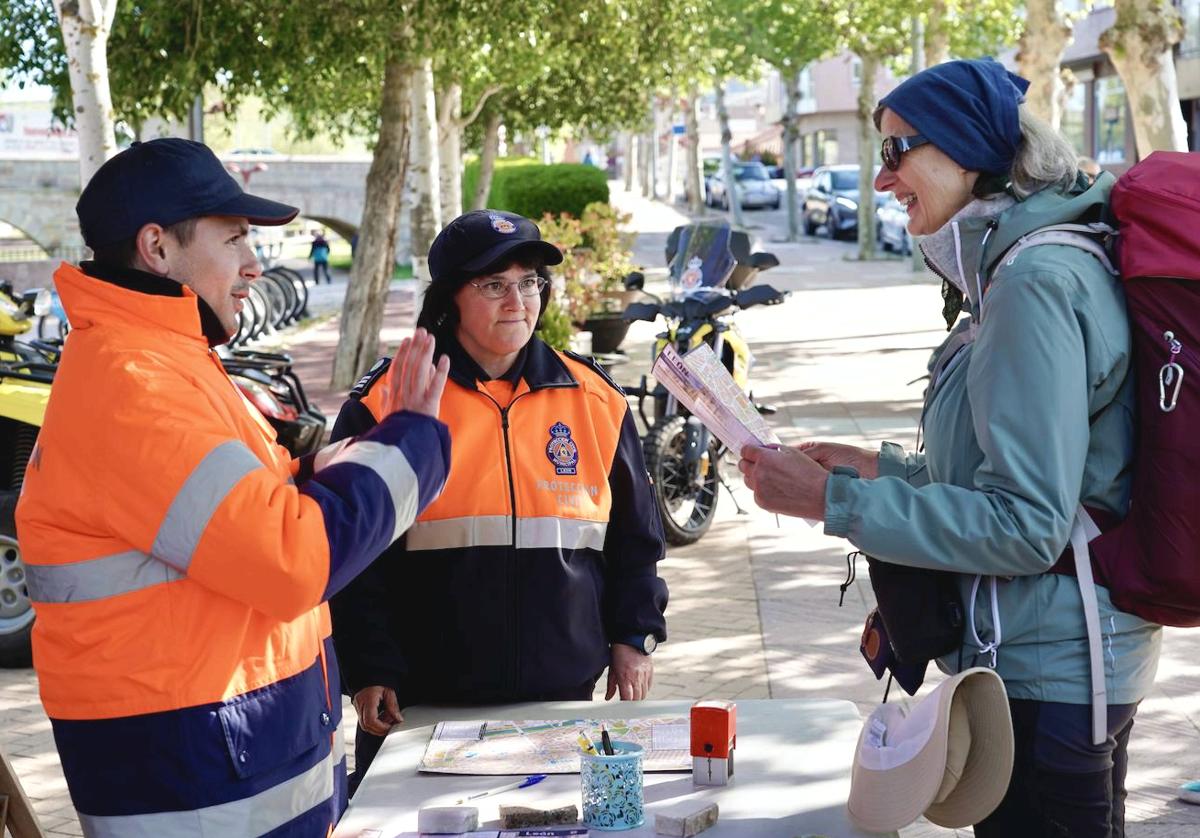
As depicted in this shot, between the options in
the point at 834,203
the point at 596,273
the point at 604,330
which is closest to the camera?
the point at 596,273

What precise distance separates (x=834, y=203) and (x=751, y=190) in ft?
58.9

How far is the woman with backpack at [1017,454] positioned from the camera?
8.02 feet

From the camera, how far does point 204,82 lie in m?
13.1

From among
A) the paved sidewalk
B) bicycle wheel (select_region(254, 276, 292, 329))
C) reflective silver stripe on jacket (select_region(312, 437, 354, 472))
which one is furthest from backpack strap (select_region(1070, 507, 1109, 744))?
bicycle wheel (select_region(254, 276, 292, 329))

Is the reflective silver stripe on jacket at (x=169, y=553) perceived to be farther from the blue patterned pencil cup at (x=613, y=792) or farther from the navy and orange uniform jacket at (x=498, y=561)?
the navy and orange uniform jacket at (x=498, y=561)

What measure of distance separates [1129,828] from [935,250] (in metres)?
2.86

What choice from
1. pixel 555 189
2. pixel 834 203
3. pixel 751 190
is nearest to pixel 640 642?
pixel 555 189

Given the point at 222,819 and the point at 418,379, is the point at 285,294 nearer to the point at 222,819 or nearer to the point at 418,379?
the point at 418,379

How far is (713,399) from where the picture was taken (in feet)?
9.26

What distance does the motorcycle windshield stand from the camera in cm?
959

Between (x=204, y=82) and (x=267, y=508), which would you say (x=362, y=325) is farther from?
(x=267, y=508)

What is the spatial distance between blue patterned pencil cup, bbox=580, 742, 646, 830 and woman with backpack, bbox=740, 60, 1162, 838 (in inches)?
20.6

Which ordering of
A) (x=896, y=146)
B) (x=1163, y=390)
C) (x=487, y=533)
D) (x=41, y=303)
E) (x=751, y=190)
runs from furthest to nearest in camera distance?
(x=751, y=190) < (x=41, y=303) < (x=487, y=533) < (x=896, y=146) < (x=1163, y=390)

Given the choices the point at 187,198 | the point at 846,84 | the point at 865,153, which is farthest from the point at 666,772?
the point at 846,84
